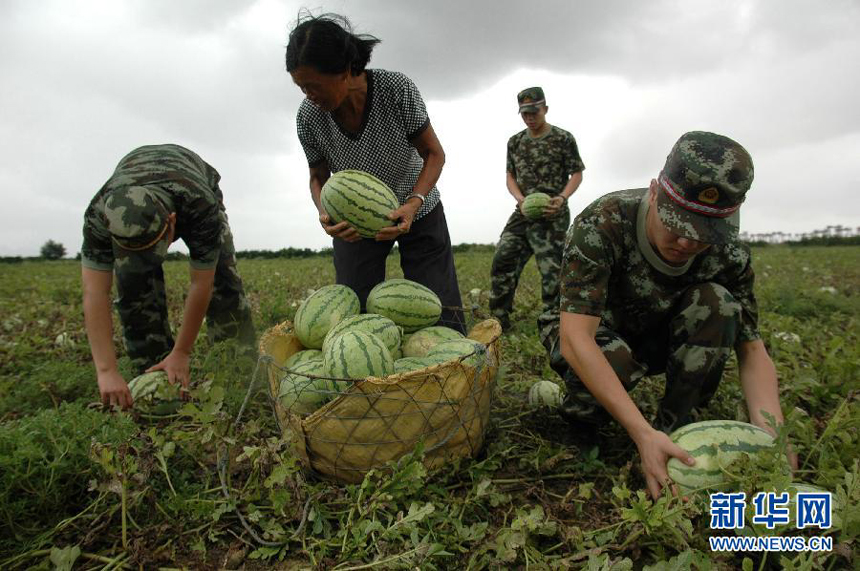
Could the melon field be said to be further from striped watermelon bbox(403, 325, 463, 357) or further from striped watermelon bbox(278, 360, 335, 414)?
striped watermelon bbox(403, 325, 463, 357)

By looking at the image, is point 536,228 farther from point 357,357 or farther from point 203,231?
point 357,357

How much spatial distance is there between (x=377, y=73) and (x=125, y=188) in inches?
59.5

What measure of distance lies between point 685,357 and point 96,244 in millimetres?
2927

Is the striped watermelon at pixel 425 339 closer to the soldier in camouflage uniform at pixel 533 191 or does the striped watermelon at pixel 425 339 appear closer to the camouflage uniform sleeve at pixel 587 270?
the camouflage uniform sleeve at pixel 587 270

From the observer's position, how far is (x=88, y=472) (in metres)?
2.05

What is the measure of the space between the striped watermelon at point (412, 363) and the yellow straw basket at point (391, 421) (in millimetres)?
220

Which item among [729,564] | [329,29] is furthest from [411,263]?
[729,564]

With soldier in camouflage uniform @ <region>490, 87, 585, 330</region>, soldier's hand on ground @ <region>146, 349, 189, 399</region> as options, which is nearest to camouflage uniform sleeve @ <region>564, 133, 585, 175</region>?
soldier in camouflage uniform @ <region>490, 87, 585, 330</region>

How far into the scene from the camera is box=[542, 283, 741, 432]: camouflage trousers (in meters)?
2.34

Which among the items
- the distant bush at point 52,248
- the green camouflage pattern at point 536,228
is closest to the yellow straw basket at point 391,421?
the green camouflage pattern at point 536,228

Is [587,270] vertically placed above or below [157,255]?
below

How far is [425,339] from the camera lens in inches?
110

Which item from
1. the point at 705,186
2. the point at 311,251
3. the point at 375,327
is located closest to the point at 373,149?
the point at 375,327

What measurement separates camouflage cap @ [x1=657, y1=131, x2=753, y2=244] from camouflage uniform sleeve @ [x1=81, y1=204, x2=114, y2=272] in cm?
264
